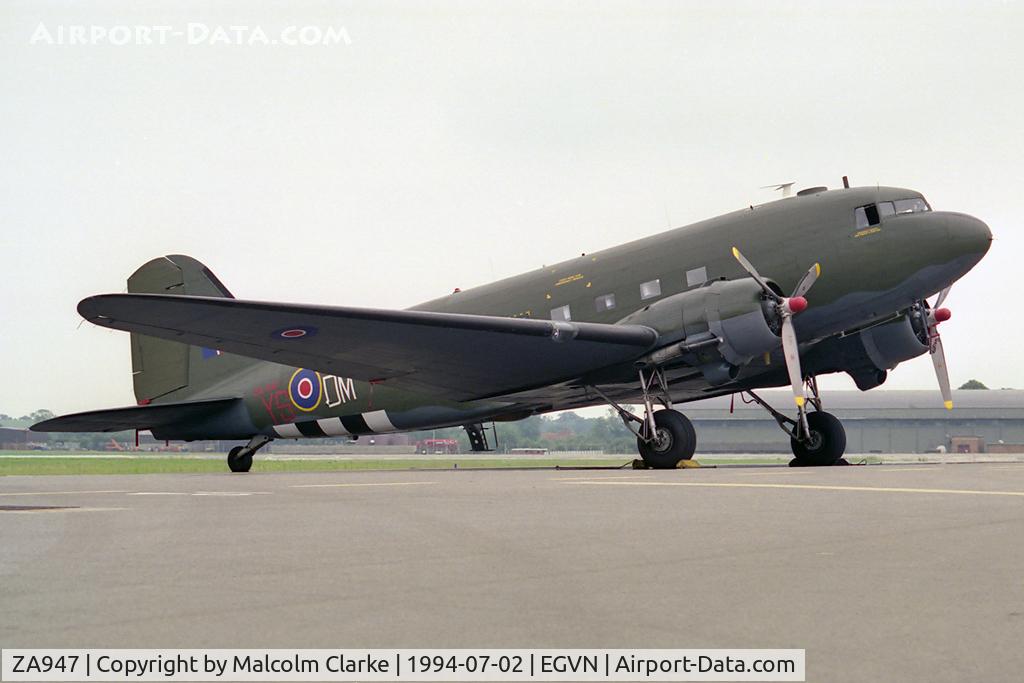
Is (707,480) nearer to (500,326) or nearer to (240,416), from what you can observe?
(500,326)

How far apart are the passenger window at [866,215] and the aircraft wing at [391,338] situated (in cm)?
493

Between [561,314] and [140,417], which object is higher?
[561,314]

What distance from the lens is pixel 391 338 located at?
18984mm

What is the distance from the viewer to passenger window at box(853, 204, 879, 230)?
1945cm

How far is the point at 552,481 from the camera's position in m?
14.4

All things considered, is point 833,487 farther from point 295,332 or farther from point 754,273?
point 295,332

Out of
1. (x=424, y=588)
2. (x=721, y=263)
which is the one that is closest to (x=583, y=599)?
(x=424, y=588)

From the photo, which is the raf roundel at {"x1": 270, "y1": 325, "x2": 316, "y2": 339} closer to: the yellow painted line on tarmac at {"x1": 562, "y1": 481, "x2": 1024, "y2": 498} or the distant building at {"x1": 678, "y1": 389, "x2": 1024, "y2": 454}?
the yellow painted line on tarmac at {"x1": 562, "y1": 481, "x2": 1024, "y2": 498}

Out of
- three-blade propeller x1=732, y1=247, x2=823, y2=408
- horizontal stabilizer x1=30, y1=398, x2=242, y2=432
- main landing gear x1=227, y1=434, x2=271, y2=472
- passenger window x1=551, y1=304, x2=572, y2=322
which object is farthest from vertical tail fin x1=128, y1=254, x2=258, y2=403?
three-blade propeller x1=732, y1=247, x2=823, y2=408

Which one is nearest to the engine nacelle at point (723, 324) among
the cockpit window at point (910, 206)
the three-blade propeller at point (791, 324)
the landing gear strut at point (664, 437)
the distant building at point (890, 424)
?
the three-blade propeller at point (791, 324)

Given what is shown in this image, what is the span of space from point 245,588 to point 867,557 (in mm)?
3586

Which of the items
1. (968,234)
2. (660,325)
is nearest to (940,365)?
(968,234)

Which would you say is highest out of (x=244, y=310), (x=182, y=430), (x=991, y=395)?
(x=244, y=310)

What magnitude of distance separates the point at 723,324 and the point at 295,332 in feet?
27.6
